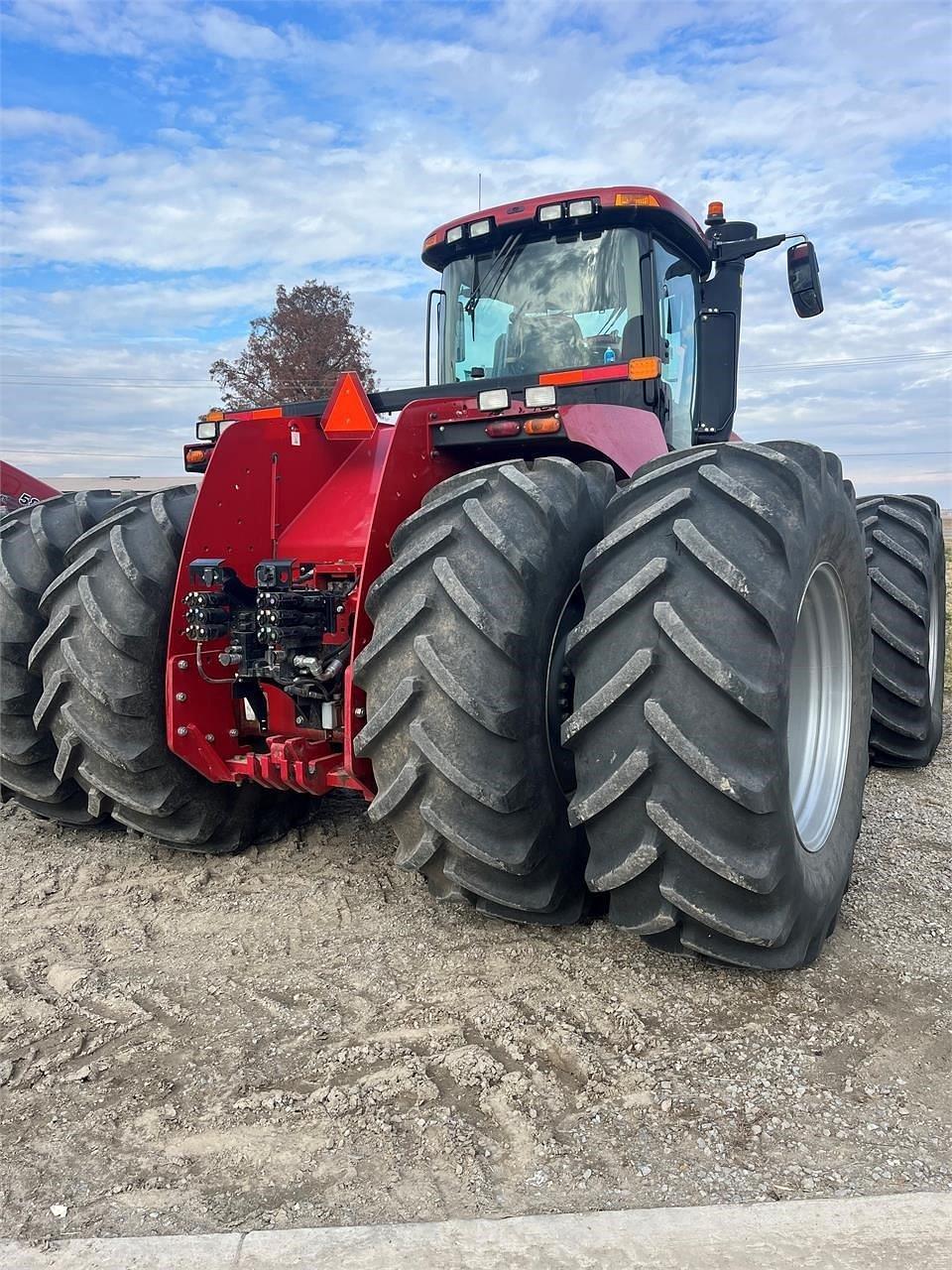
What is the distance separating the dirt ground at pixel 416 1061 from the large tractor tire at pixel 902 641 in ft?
5.79

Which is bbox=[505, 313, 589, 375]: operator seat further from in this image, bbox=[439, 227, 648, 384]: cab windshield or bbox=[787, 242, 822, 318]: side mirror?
bbox=[787, 242, 822, 318]: side mirror

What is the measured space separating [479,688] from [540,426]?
97 centimetres

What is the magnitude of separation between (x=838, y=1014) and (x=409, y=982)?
1187 mm

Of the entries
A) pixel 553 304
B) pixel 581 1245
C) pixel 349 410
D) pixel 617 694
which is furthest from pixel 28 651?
pixel 581 1245

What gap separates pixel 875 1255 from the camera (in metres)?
1.61

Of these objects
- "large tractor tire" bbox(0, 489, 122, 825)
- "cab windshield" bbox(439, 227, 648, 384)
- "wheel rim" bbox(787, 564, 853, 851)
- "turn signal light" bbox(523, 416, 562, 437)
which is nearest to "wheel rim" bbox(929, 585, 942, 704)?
"wheel rim" bbox(787, 564, 853, 851)

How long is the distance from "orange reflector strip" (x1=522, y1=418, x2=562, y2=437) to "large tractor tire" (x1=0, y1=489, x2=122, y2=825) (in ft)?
6.30

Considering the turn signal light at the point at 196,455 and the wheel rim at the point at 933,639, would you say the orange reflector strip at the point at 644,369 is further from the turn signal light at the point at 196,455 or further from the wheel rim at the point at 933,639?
the wheel rim at the point at 933,639

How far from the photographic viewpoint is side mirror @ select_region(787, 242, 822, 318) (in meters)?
4.82

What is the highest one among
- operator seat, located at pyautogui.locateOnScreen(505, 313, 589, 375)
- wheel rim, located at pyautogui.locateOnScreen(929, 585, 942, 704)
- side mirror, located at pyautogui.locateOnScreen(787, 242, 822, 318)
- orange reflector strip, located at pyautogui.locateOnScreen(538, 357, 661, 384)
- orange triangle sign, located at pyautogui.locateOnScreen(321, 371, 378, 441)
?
side mirror, located at pyautogui.locateOnScreen(787, 242, 822, 318)

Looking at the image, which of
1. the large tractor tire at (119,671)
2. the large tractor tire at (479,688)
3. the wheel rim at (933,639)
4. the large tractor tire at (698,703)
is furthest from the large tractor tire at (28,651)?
the wheel rim at (933,639)

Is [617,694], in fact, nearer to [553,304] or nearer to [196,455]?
[196,455]

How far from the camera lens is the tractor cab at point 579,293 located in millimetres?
4016

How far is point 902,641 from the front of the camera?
16.0ft
